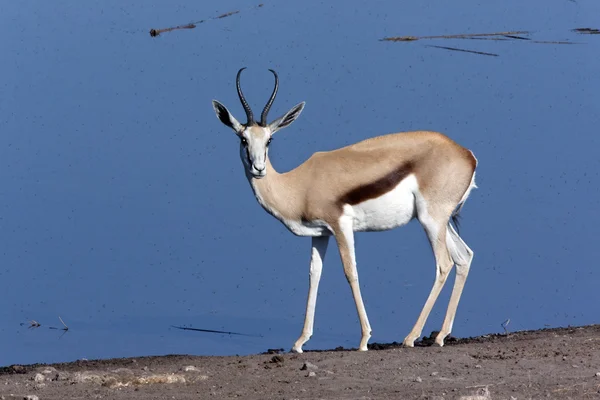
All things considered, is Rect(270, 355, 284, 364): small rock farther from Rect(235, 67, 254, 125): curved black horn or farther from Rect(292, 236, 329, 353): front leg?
Rect(235, 67, 254, 125): curved black horn

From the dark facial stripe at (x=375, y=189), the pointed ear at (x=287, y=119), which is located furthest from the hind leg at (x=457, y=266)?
the pointed ear at (x=287, y=119)

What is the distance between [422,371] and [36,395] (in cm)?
363

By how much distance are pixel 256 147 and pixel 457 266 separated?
2.84 m

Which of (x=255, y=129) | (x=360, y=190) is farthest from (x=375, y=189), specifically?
(x=255, y=129)

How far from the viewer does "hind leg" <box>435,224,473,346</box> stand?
47.3 feet

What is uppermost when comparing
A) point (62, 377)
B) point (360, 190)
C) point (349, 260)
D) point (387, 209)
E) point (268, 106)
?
point (268, 106)

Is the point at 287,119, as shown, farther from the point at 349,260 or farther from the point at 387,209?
the point at 349,260

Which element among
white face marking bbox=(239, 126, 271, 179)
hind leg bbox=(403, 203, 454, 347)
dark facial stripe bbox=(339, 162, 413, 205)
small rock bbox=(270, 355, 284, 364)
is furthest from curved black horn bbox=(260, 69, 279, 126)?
small rock bbox=(270, 355, 284, 364)

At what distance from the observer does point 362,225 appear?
14148mm

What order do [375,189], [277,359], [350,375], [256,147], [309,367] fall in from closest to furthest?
[350,375]
[309,367]
[277,359]
[256,147]
[375,189]

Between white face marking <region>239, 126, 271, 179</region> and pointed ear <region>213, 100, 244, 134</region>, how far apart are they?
5.3 inches

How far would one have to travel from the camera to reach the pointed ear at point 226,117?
1409 centimetres

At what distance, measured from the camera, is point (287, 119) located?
47.2 ft

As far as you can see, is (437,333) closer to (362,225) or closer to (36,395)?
(362,225)
